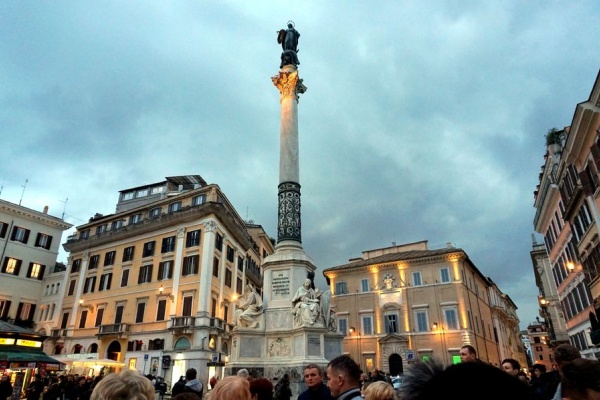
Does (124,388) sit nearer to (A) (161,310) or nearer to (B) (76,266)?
(A) (161,310)

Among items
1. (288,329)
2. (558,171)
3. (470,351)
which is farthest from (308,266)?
(558,171)

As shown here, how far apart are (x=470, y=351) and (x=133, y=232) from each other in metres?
39.1

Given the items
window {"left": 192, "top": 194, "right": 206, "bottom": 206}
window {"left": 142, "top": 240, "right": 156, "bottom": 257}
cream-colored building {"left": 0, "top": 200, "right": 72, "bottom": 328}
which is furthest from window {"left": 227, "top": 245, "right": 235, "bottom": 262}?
cream-colored building {"left": 0, "top": 200, "right": 72, "bottom": 328}

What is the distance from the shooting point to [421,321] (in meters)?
40.4

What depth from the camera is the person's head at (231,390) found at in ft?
9.93

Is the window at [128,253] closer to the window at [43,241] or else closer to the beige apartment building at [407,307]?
the window at [43,241]

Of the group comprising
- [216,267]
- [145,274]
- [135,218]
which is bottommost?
[145,274]

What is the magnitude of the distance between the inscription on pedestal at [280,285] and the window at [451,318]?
2918cm

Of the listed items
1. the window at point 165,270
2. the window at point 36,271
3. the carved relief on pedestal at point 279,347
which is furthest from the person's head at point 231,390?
the window at point 36,271

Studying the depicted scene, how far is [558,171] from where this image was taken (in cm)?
2709

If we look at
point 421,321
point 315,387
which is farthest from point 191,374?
point 421,321

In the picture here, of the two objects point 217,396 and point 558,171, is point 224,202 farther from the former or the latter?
point 217,396

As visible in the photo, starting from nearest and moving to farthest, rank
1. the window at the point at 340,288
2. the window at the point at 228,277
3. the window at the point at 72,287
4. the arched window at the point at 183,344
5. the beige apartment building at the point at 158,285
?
1. the arched window at the point at 183,344
2. the beige apartment building at the point at 158,285
3. the window at the point at 228,277
4. the window at the point at 72,287
5. the window at the point at 340,288

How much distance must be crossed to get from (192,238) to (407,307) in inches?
912
